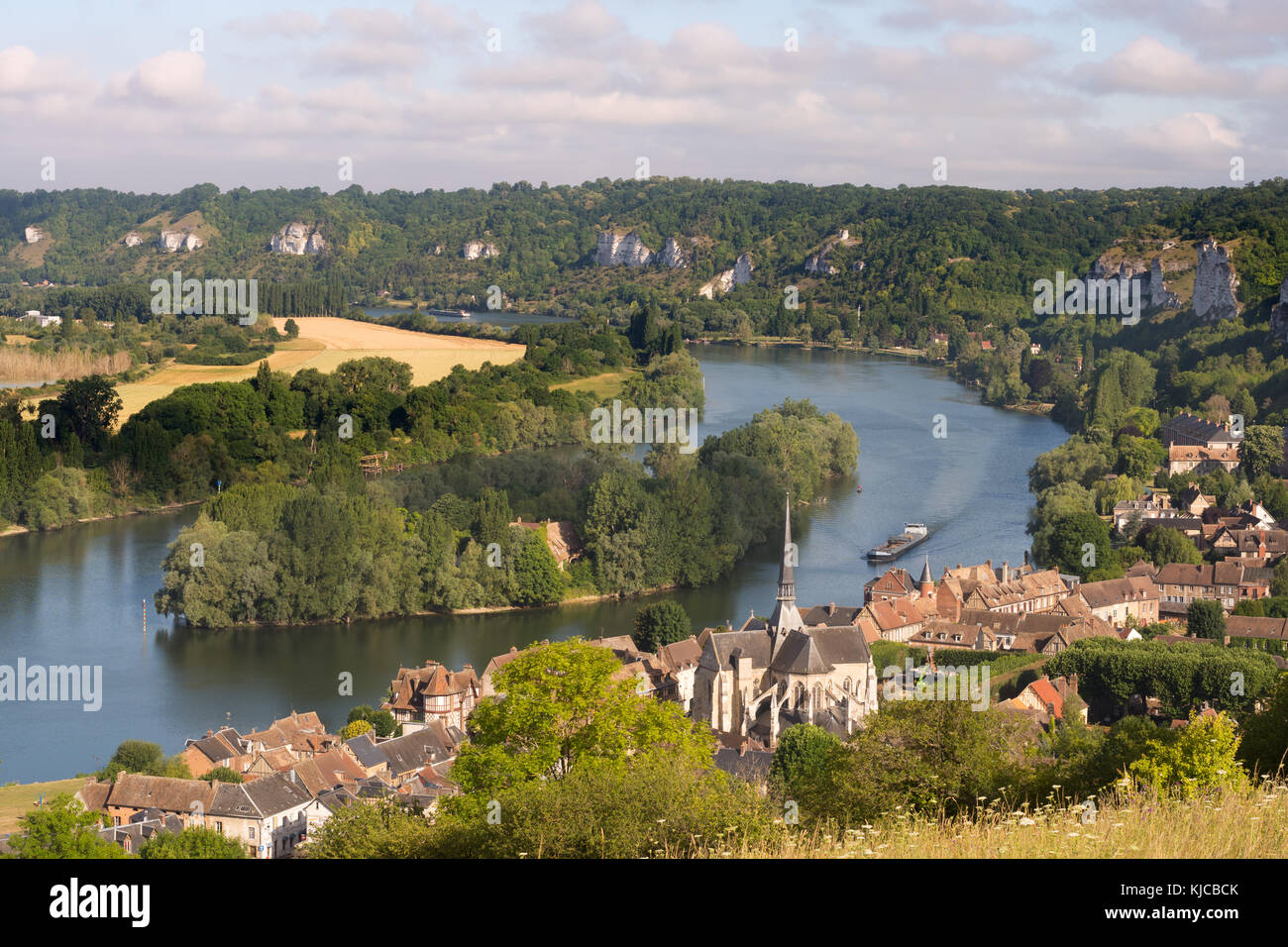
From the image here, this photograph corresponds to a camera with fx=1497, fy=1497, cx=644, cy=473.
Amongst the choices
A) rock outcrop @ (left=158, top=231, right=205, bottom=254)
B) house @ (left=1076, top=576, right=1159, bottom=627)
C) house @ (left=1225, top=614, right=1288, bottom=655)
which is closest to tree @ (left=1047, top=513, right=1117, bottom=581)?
house @ (left=1076, top=576, right=1159, bottom=627)

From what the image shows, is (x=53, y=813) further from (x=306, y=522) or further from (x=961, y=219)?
(x=961, y=219)

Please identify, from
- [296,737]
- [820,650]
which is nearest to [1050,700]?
[820,650]

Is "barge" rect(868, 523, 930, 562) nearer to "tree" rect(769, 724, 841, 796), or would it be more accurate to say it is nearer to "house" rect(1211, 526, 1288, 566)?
"house" rect(1211, 526, 1288, 566)

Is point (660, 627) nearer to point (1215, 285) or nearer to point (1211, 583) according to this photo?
point (1211, 583)

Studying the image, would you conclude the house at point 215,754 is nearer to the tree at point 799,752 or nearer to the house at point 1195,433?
the tree at point 799,752

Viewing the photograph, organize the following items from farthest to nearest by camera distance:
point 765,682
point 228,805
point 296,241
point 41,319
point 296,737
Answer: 1. point 296,241
2. point 41,319
3. point 765,682
4. point 296,737
5. point 228,805
